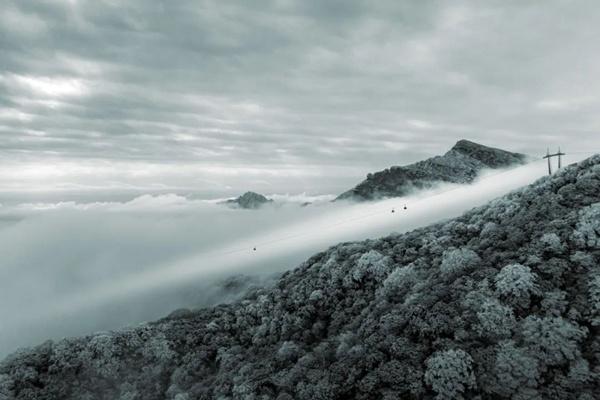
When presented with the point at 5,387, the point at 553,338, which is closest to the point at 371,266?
the point at 553,338

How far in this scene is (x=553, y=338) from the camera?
35.1 m

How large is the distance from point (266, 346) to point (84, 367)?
21.6 metres

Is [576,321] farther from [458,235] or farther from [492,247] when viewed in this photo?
[458,235]

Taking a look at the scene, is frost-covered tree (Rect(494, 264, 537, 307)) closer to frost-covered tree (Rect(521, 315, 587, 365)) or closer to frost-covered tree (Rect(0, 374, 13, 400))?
frost-covered tree (Rect(521, 315, 587, 365))

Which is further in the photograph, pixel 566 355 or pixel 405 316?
pixel 405 316

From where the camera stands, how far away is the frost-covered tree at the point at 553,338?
34.2 meters

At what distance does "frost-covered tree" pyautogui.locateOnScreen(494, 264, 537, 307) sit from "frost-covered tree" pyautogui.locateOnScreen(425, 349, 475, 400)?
7171 mm

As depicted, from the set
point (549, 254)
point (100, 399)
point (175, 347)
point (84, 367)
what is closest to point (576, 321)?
point (549, 254)

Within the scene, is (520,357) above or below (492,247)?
below

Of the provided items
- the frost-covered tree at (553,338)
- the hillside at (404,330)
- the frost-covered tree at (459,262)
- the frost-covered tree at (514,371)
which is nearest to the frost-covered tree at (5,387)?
the hillside at (404,330)

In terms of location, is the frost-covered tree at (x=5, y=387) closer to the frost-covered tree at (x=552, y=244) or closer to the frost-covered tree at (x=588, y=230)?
the frost-covered tree at (x=552, y=244)

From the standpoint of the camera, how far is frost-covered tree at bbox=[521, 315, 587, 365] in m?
34.2

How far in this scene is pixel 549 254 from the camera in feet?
143

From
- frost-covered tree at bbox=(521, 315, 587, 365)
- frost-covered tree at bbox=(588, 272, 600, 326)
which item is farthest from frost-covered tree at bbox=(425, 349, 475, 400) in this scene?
frost-covered tree at bbox=(588, 272, 600, 326)
